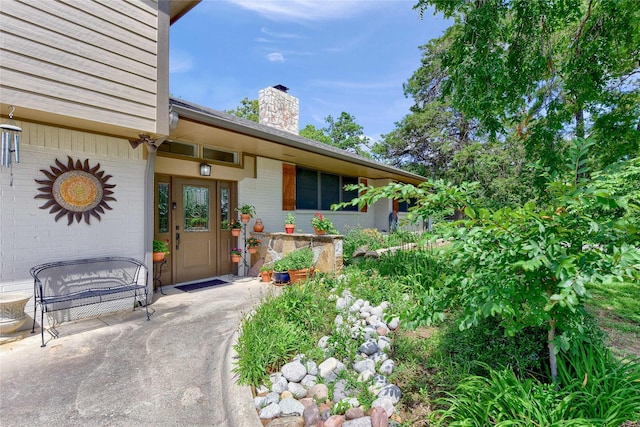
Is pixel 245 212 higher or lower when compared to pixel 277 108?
lower

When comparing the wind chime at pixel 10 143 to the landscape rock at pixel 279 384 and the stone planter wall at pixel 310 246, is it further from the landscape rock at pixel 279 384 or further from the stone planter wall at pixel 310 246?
the stone planter wall at pixel 310 246

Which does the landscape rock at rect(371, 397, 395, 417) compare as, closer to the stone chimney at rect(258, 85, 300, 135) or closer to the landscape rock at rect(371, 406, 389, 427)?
the landscape rock at rect(371, 406, 389, 427)

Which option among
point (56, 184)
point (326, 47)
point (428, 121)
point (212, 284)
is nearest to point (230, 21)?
point (326, 47)

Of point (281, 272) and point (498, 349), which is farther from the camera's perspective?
point (281, 272)

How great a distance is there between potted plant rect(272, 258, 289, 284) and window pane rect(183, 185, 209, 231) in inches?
67.1

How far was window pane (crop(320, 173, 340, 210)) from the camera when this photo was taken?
8.20m

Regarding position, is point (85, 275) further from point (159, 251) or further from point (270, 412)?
point (270, 412)

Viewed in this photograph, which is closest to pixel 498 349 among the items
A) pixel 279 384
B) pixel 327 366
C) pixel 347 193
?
pixel 327 366

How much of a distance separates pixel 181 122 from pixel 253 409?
12.3ft

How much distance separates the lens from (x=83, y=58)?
3316 mm

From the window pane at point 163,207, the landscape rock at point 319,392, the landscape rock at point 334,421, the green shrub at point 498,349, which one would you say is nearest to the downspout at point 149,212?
the window pane at point 163,207

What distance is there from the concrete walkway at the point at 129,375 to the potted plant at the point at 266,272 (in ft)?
5.47

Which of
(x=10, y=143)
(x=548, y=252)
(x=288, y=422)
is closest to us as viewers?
(x=548, y=252)

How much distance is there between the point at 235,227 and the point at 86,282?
255 centimetres
